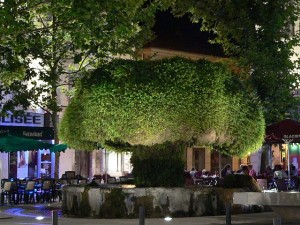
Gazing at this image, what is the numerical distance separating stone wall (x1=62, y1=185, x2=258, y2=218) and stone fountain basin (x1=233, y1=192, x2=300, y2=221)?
4736mm

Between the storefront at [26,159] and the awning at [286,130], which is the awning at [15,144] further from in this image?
the awning at [286,130]

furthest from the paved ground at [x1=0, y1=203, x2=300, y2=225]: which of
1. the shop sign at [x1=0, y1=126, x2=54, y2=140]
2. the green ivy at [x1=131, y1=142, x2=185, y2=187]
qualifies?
the shop sign at [x1=0, y1=126, x2=54, y2=140]

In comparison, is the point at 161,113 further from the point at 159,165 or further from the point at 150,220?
the point at 150,220

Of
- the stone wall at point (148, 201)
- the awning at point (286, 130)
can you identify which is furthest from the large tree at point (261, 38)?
the stone wall at point (148, 201)

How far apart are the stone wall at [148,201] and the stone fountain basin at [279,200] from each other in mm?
4736

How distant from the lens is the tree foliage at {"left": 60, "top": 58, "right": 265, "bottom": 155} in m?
19.8

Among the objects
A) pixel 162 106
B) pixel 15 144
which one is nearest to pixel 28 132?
pixel 15 144

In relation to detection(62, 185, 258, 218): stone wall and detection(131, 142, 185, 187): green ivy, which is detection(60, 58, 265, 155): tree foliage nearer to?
detection(131, 142, 185, 187): green ivy

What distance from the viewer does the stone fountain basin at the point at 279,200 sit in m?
14.4

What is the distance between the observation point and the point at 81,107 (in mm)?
20812

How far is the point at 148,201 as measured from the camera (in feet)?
65.2

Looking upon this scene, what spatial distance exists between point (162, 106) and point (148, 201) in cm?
264

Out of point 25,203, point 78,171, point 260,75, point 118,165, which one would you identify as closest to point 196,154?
point 118,165

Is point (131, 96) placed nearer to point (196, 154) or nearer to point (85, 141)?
point (85, 141)
